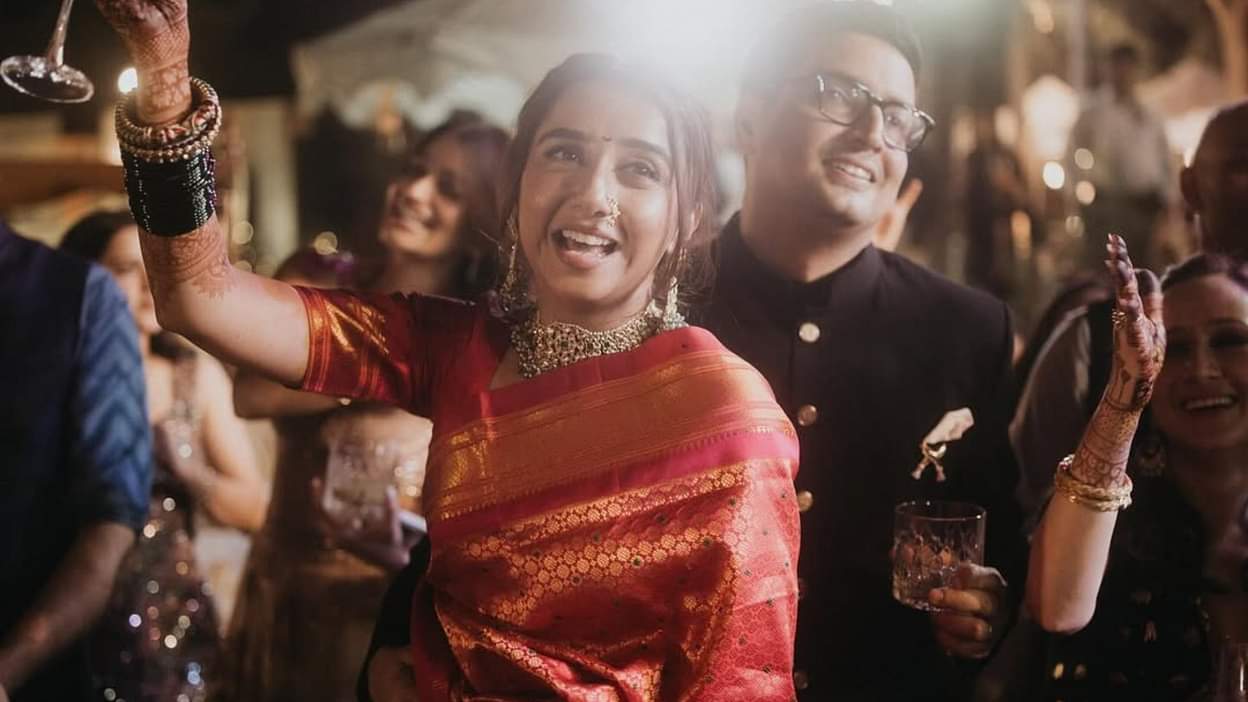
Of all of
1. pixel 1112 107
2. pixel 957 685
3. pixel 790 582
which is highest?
pixel 790 582

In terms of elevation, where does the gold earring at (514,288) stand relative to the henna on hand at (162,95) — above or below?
below

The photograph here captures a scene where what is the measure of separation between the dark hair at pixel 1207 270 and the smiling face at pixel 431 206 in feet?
5.70

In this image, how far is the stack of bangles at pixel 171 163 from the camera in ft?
5.16

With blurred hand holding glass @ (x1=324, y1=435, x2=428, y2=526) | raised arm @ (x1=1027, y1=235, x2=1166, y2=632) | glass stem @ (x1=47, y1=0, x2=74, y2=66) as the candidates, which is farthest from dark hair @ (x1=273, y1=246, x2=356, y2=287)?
raised arm @ (x1=1027, y1=235, x2=1166, y2=632)

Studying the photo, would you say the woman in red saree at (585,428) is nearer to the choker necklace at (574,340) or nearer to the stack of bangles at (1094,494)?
the choker necklace at (574,340)

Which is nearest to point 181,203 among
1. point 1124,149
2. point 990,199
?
point 1124,149

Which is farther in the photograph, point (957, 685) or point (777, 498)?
point (957, 685)

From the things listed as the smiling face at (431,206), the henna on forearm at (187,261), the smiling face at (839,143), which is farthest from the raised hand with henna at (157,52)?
the smiling face at (431,206)

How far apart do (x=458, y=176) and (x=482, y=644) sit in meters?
1.74

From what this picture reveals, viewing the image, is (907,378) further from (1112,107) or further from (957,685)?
(1112,107)

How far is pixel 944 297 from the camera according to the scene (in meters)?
2.53

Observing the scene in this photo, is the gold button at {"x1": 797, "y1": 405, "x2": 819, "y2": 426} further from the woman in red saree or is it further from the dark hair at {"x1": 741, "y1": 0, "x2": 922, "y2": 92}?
the dark hair at {"x1": 741, "y1": 0, "x2": 922, "y2": 92}

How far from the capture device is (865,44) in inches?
93.6

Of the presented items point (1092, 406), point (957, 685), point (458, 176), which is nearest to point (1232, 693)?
point (957, 685)
